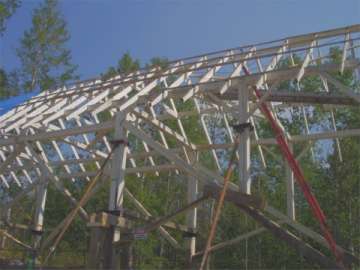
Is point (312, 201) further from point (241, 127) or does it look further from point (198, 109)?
point (198, 109)

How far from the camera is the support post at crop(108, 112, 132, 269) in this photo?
9.73 m

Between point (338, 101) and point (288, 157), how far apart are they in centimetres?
197

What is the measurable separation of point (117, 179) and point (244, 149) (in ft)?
9.11

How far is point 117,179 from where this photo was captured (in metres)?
10.1

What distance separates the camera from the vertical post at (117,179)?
973cm

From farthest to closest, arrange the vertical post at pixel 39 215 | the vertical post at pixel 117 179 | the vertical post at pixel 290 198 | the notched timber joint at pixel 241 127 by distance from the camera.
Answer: the vertical post at pixel 39 215 → the vertical post at pixel 290 198 → the vertical post at pixel 117 179 → the notched timber joint at pixel 241 127

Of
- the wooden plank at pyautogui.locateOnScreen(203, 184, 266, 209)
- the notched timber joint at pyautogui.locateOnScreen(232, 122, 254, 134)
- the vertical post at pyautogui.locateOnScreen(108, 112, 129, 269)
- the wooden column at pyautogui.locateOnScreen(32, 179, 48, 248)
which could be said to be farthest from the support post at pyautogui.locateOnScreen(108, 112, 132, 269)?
the wooden column at pyautogui.locateOnScreen(32, 179, 48, 248)

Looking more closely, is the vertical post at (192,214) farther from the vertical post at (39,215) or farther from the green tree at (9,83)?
the green tree at (9,83)

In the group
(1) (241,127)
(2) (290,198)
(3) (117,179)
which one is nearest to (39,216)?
(3) (117,179)

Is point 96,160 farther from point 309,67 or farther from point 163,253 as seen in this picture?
point 163,253

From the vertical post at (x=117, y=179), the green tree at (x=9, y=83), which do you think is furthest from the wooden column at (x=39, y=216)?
the green tree at (x=9, y=83)

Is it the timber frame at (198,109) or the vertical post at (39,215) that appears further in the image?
the vertical post at (39,215)

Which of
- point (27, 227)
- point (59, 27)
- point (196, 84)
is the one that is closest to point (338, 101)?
point (196, 84)

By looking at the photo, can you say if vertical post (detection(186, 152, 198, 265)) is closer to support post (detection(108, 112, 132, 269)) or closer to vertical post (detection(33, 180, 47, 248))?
support post (detection(108, 112, 132, 269))
